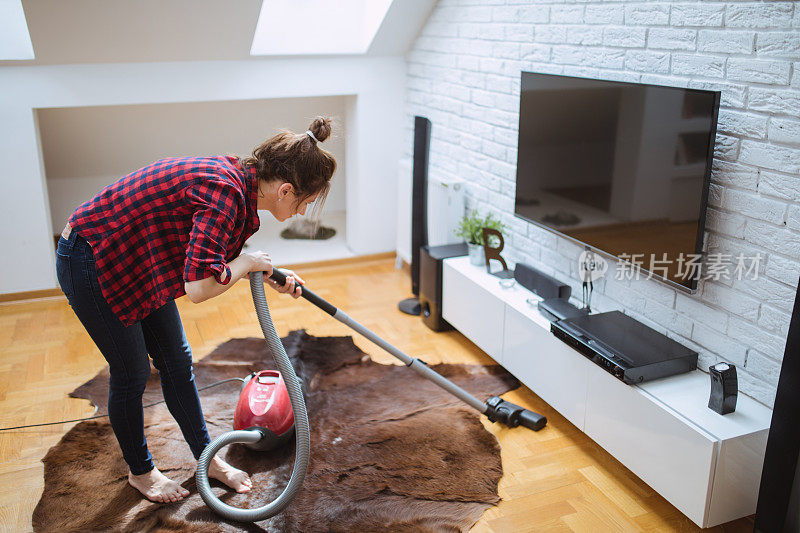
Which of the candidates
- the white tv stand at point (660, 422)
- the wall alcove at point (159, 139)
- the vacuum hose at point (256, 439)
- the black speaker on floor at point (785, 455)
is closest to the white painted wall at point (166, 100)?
the wall alcove at point (159, 139)

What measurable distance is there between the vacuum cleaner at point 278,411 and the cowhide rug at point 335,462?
0.08 m

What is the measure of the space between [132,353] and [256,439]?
522 millimetres

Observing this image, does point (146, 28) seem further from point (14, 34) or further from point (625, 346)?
point (625, 346)

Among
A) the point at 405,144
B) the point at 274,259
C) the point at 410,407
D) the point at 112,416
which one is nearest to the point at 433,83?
the point at 405,144

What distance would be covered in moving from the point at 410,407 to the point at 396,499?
562 millimetres

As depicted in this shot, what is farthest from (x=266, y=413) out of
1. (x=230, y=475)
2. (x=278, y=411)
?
(x=230, y=475)

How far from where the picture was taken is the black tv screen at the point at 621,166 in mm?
2102

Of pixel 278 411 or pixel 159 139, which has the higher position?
pixel 159 139

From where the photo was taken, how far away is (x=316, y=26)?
3.95m

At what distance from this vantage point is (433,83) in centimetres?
393

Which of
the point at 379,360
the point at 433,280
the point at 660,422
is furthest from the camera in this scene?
the point at 433,280

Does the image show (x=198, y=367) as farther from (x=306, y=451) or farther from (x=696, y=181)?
(x=696, y=181)

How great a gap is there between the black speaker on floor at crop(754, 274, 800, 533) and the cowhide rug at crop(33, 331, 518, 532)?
0.77 m

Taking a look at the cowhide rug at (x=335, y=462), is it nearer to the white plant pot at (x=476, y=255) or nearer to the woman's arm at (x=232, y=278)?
the white plant pot at (x=476, y=255)
